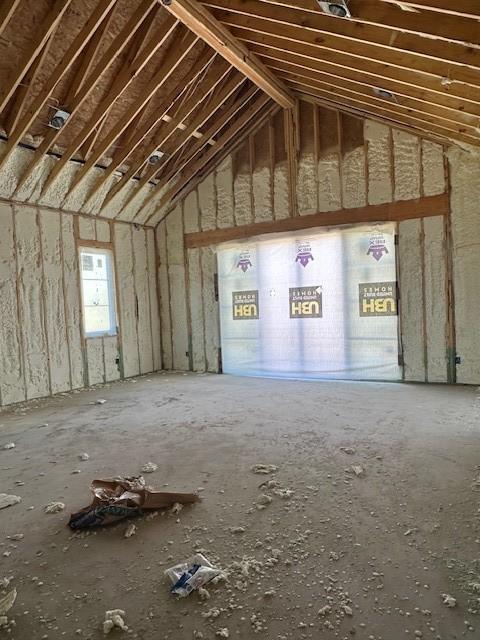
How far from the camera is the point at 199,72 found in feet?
18.2

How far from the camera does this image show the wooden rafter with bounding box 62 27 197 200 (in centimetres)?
494

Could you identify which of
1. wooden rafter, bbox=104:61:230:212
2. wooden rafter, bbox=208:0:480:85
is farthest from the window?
wooden rafter, bbox=208:0:480:85

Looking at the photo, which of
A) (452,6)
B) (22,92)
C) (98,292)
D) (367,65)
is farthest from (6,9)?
(98,292)

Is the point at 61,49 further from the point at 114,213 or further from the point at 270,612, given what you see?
the point at 270,612

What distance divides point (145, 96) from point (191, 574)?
17.5 ft

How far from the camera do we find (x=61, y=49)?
4766 millimetres

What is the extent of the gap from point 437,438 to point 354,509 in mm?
1585

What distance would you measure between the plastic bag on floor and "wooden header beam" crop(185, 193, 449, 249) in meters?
5.53

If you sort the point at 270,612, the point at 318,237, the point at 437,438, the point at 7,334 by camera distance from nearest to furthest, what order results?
1. the point at 270,612
2. the point at 437,438
3. the point at 7,334
4. the point at 318,237

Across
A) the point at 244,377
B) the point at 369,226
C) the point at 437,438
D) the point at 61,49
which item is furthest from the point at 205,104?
the point at 437,438

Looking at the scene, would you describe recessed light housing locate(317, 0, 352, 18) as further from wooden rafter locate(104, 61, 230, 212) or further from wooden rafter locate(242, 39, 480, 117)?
wooden rafter locate(104, 61, 230, 212)

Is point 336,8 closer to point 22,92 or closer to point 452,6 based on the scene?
point 452,6

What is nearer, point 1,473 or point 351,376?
point 1,473

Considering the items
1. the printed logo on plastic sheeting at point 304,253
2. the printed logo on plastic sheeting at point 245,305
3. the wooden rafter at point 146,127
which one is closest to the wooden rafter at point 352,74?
the wooden rafter at point 146,127
